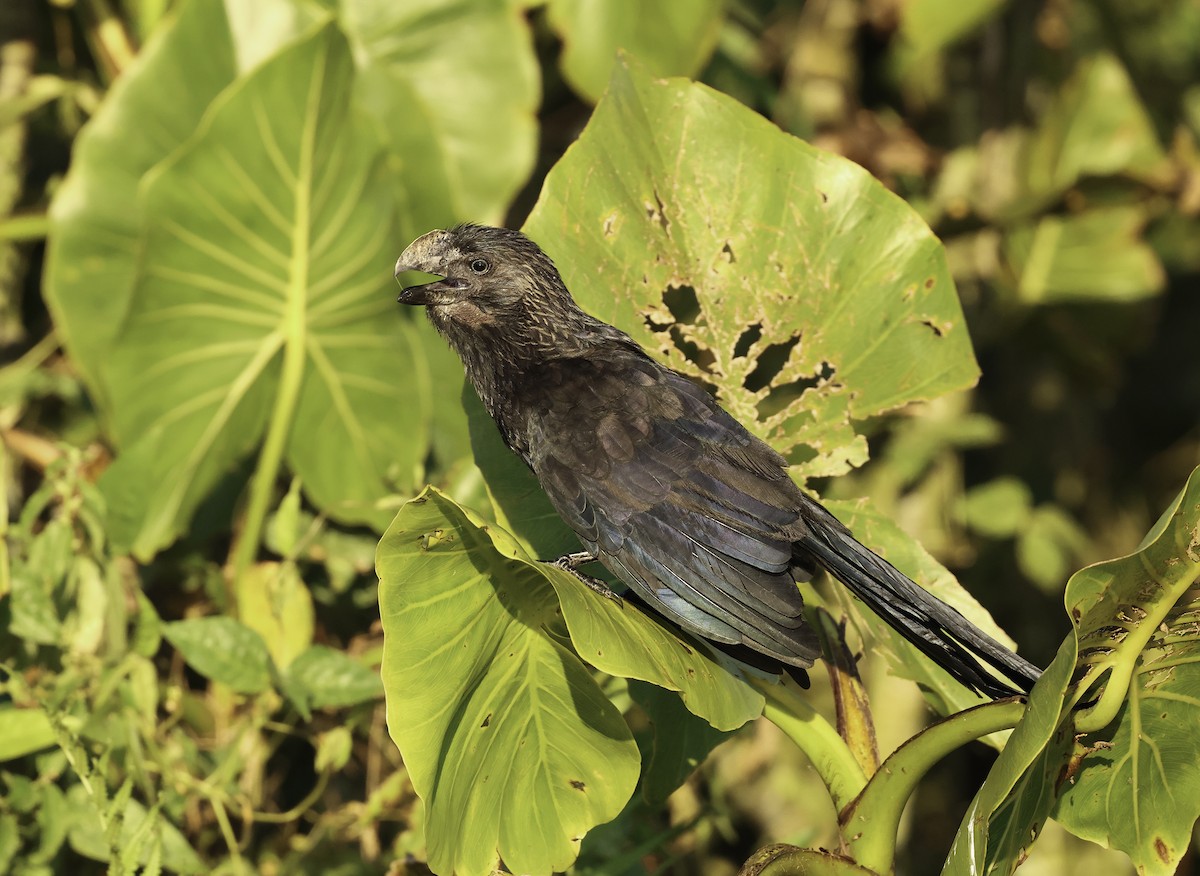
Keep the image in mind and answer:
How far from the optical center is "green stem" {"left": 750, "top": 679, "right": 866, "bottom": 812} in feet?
4.98

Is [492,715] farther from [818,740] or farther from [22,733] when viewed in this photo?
[22,733]

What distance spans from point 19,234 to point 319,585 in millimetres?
959

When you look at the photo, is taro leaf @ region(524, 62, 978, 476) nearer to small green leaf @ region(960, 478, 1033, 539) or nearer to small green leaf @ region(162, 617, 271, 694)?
small green leaf @ region(162, 617, 271, 694)

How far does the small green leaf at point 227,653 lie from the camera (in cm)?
208

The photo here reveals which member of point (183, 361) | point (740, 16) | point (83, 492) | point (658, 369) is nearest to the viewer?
point (658, 369)

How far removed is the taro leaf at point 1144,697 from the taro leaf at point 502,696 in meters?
0.39

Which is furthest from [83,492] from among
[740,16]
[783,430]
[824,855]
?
[740,16]

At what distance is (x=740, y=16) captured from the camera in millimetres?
3768

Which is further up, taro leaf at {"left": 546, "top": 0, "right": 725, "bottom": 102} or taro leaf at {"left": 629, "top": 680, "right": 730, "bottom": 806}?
taro leaf at {"left": 546, "top": 0, "right": 725, "bottom": 102}

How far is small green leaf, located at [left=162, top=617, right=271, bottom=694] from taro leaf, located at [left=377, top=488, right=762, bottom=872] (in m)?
0.63

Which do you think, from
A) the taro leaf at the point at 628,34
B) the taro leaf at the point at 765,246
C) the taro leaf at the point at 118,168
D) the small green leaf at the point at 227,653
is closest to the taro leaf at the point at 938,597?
the taro leaf at the point at 765,246

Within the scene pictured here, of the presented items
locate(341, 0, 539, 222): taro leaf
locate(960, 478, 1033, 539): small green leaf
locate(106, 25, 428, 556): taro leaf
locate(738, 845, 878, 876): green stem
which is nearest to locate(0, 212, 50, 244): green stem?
locate(106, 25, 428, 556): taro leaf

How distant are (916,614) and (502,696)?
0.52m

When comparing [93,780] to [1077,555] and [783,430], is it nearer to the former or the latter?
[783,430]
